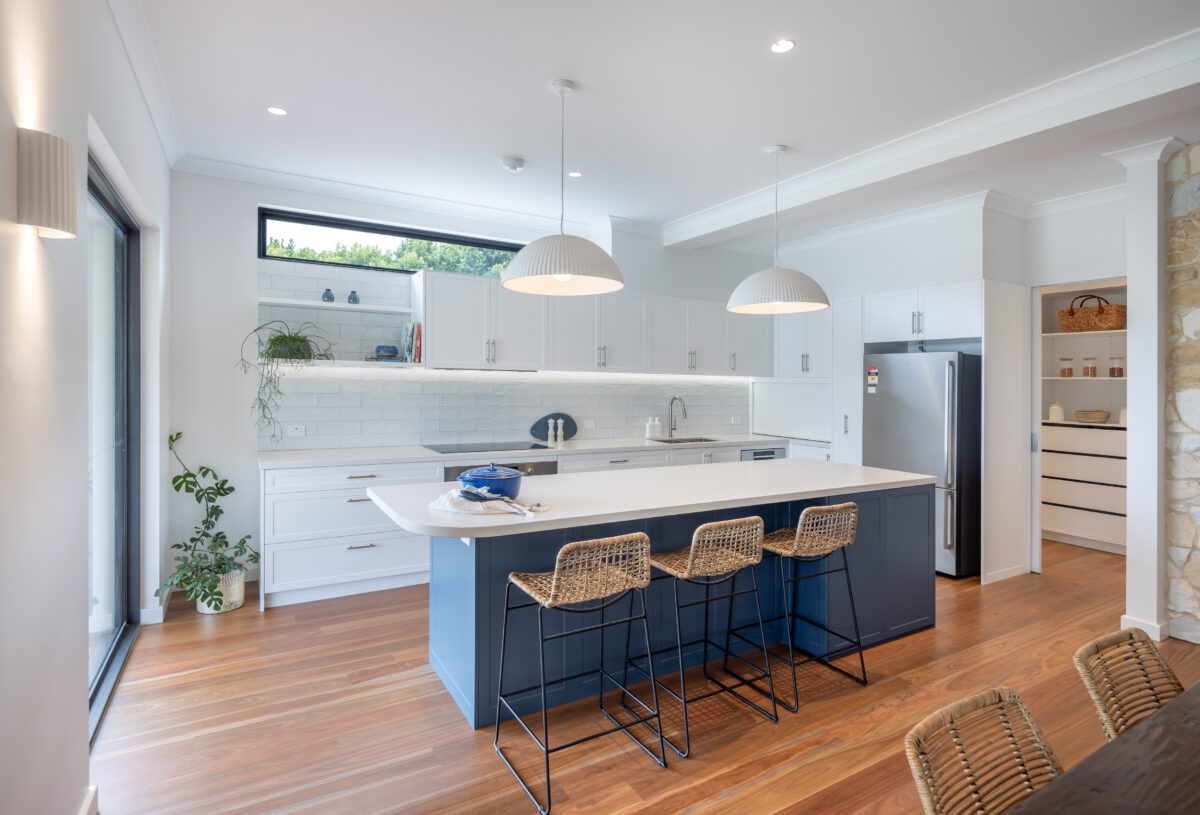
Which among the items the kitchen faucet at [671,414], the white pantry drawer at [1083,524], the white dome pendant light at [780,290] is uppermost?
the white dome pendant light at [780,290]

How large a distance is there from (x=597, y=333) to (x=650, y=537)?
2693 mm

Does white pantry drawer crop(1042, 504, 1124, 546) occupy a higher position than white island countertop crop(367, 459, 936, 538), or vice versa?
white island countertop crop(367, 459, 936, 538)

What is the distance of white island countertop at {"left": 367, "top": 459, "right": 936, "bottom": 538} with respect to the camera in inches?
92.1

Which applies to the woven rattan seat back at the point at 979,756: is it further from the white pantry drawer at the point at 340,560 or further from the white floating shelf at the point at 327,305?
the white floating shelf at the point at 327,305

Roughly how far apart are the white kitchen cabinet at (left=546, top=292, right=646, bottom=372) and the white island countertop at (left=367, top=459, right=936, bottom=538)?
5.69 feet

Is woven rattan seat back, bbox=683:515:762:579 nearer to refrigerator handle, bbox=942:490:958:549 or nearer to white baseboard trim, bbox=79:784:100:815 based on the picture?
white baseboard trim, bbox=79:784:100:815

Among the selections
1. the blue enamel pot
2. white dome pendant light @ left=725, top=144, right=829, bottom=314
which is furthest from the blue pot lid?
white dome pendant light @ left=725, top=144, right=829, bottom=314

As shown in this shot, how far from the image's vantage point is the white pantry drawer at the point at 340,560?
3914 millimetres

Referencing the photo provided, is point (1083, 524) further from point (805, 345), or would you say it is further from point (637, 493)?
point (637, 493)

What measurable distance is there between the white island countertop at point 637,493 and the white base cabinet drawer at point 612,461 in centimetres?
120

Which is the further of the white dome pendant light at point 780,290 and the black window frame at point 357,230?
the black window frame at point 357,230

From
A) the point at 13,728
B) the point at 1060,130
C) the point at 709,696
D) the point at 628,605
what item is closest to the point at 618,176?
the point at 1060,130

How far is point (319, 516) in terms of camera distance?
4.02m

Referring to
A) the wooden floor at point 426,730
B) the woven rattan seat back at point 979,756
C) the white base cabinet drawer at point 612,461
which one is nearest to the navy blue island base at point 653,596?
the wooden floor at point 426,730
